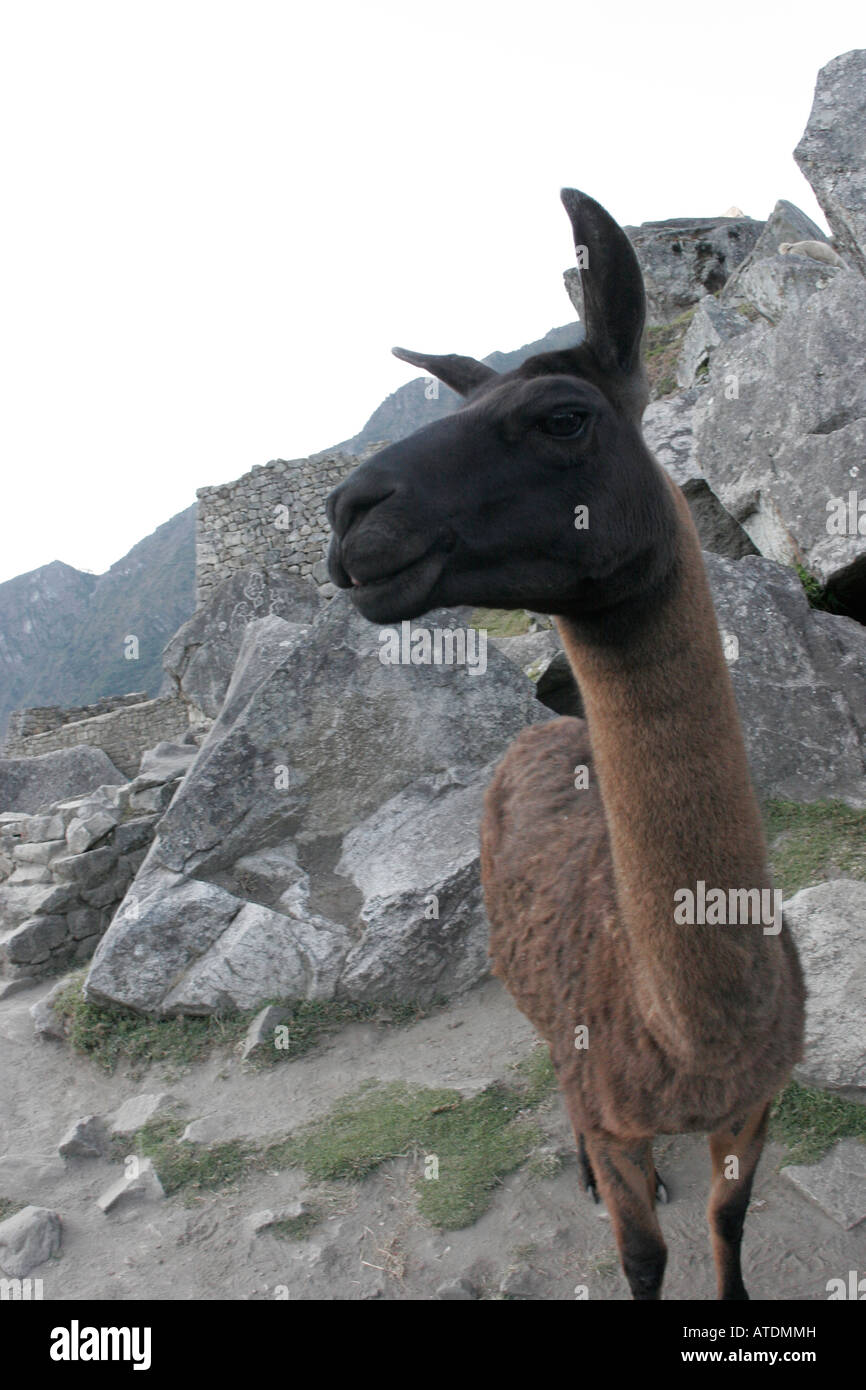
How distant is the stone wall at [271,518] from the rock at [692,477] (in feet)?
30.9

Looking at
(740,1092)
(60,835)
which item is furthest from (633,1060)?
(60,835)

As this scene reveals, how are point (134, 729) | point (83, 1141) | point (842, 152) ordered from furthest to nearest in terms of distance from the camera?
point (134, 729) → point (842, 152) → point (83, 1141)

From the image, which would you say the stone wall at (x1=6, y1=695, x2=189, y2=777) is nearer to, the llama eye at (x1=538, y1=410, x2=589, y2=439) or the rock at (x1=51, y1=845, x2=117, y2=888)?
the rock at (x1=51, y1=845, x2=117, y2=888)

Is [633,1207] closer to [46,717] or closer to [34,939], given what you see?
[34,939]

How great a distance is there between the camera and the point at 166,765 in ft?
27.7

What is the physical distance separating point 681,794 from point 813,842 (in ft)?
11.9

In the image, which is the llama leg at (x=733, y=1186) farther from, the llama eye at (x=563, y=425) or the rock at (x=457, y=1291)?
the llama eye at (x=563, y=425)

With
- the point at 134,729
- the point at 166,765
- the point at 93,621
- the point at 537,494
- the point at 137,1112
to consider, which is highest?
the point at 93,621

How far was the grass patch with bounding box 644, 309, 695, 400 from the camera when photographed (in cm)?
1462

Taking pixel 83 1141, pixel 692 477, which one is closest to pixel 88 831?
pixel 83 1141

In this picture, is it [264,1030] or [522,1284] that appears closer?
[522,1284]

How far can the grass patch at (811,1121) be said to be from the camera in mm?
3408

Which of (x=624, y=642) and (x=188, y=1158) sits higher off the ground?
(x=624, y=642)

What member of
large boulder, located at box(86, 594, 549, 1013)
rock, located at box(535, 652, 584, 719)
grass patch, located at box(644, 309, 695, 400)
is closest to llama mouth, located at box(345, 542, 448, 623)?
large boulder, located at box(86, 594, 549, 1013)
